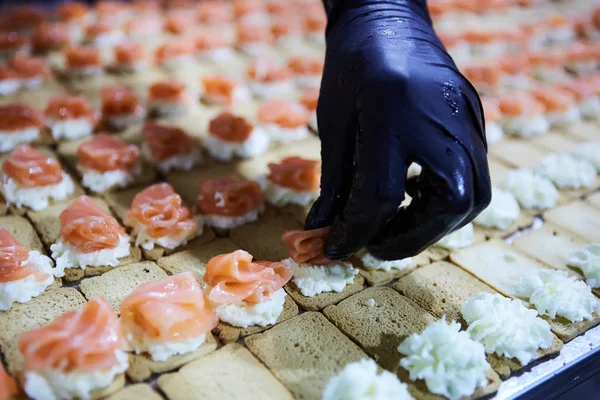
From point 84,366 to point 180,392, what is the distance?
315mm

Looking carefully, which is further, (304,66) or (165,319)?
(304,66)

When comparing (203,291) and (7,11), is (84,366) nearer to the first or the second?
(203,291)

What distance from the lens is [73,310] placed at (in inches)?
86.8

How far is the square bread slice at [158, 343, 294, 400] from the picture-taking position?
1.91 meters

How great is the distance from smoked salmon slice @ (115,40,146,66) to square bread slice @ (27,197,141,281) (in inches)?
62.8

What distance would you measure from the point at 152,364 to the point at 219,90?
221 centimetres

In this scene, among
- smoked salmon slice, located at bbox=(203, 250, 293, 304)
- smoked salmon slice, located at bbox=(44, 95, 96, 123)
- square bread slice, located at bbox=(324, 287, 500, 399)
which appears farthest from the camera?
smoked salmon slice, located at bbox=(44, 95, 96, 123)

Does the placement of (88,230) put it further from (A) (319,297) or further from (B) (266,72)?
(B) (266,72)

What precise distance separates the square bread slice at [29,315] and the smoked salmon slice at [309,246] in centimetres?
85

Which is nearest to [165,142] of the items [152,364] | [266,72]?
[266,72]

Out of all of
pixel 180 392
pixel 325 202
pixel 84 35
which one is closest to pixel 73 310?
pixel 180 392

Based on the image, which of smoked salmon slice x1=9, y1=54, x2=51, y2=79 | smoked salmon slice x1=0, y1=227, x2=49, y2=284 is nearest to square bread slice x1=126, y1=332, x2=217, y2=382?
smoked salmon slice x1=0, y1=227, x2=49, y2=284

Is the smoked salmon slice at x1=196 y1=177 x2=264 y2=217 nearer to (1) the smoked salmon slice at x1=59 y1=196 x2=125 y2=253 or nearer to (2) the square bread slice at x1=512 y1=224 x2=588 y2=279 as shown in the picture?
(1) the smoked salmon slice at x1=59 y1=196 x2=125 y2=253

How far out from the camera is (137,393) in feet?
6.22
